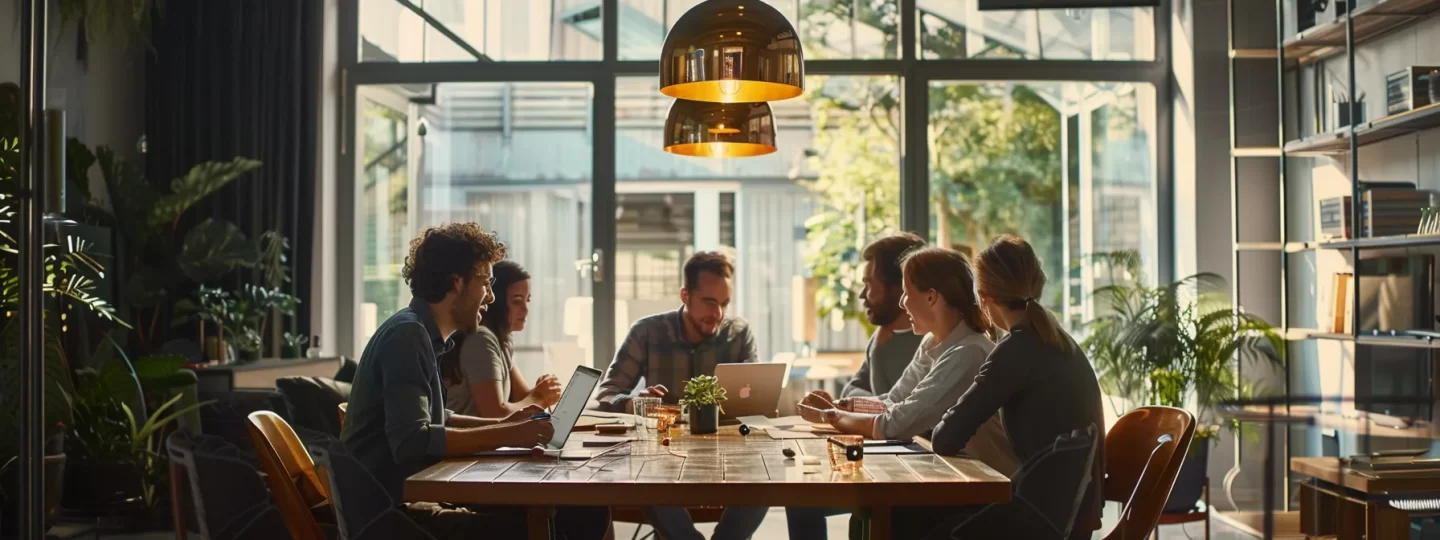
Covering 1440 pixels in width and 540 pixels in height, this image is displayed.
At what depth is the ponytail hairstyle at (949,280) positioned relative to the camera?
338 centimetres

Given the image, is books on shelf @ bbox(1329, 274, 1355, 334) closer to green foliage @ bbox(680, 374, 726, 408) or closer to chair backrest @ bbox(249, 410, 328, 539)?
green foliage @ bbox(680, 374, 726, 408)

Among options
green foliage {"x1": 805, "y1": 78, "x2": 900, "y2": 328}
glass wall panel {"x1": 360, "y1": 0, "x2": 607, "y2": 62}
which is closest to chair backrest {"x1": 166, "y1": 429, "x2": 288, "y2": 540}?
glass wall panel {"x1": 360, "y1": 0, "x2": 607, "y2": 62}

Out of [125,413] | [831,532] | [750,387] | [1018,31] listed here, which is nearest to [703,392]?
[750,387]

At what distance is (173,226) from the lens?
5715 mm

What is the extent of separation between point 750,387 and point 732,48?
1.22 meters

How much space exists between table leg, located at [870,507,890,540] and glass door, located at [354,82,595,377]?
154 inches

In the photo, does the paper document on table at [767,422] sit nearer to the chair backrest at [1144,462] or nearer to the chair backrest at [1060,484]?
the chair backrest at [1144,462]

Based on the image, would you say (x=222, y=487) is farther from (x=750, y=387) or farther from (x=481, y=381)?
(x=750, y=387)

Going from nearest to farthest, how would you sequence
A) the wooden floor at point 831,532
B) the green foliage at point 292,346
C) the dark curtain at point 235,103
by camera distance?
the wooden floor at point 831,532 < the green foliage at point 292,346 < the dark curtain at point 235,103

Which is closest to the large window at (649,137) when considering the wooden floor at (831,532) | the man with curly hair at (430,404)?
the wooden floor at (831,532)

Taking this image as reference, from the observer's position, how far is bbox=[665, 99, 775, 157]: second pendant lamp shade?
365cm

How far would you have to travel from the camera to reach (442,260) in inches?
118

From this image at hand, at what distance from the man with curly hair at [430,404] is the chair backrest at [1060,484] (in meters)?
1.10

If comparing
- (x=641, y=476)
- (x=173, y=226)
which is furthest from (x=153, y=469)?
(x=641, y=476)
